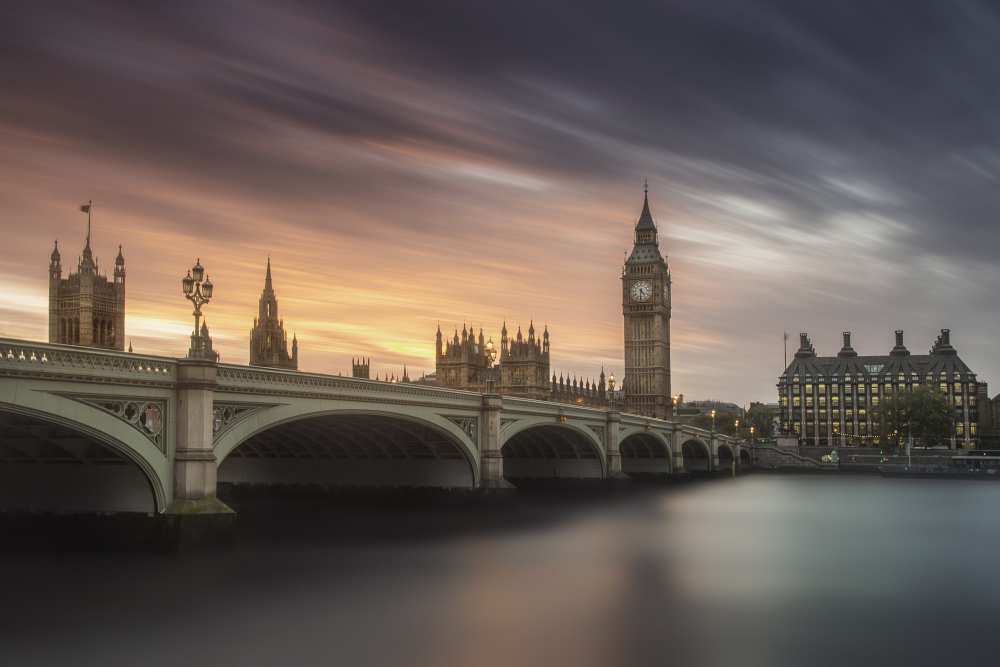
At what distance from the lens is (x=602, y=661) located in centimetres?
2097

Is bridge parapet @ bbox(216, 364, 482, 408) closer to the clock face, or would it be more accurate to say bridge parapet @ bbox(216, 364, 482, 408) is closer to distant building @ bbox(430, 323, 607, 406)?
distant building @ bbox(430, 323, 607, 406)

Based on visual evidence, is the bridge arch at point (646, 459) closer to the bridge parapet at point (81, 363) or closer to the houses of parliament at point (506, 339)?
the houses of parliament at point (506, 339)

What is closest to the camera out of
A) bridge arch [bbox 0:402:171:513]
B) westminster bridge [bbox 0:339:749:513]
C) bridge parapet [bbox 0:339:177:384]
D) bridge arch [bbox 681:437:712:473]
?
bridge parapet [bbox 0:339:177:384]

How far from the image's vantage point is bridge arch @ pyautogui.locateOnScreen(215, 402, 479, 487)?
50.3 meters

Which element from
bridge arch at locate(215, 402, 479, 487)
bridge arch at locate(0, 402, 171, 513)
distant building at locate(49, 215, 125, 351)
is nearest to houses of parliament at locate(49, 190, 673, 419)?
distant building at locate(49, 215, 125, 351)

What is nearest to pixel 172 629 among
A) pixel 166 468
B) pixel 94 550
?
pixel 166 468

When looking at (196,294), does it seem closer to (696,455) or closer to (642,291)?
(696,455)

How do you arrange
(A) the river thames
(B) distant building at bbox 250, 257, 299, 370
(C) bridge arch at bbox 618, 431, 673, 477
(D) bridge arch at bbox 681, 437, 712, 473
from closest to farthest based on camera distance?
(A) the river thames, (C) bridge arch at bbox 618, 431, 673, 477, (D) bridge arch at bbox 681, 437, 712, 473, (B) distant building at bbox 250, 257, 299, 370

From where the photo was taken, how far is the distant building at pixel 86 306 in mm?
124188

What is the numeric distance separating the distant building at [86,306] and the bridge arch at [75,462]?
9128 centimetres

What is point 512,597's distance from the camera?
28250 millimetres

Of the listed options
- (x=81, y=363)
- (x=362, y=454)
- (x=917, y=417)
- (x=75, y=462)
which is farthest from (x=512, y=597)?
(x=917, y=417)

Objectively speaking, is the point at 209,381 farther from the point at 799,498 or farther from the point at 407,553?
the point at 799,498

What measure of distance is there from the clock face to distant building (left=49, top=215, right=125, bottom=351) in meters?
94.7
